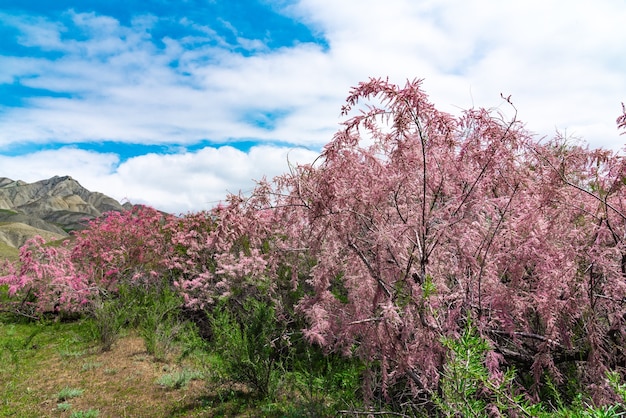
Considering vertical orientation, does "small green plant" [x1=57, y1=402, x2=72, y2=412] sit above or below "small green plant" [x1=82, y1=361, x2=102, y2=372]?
below

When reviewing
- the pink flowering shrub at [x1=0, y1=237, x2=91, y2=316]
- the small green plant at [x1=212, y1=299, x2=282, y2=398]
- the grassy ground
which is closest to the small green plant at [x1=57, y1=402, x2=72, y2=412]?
the grassy ground

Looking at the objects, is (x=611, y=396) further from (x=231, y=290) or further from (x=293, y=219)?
(x=231, y=290)

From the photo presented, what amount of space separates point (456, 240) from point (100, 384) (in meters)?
6.06

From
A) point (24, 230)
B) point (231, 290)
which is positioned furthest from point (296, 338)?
point (24, 230)

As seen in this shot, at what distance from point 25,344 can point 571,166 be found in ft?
35.7

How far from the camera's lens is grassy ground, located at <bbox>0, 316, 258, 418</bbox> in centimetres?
598

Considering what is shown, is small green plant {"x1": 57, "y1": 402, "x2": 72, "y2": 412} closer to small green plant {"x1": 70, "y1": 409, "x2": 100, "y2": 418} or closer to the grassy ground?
the grassy ground

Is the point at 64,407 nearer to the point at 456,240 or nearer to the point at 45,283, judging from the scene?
the point at 456,240

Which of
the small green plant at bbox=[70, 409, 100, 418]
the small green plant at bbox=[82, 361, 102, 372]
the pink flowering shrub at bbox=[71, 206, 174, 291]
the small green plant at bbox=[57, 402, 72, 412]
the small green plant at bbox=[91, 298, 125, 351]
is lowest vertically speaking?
the small green plant at bbox=[57, 402, 72, 412]

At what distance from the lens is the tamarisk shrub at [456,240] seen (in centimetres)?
377

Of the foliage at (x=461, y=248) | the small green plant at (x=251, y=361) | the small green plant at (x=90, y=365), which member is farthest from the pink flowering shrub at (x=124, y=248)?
the foliage at (x=461, y=248)

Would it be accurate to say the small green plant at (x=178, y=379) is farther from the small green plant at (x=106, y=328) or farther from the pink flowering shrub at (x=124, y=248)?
the pink flowering shrub at (x=124, y=248)

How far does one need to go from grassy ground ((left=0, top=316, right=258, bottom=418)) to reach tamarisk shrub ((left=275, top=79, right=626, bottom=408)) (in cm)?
272

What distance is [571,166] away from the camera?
4750 mm
